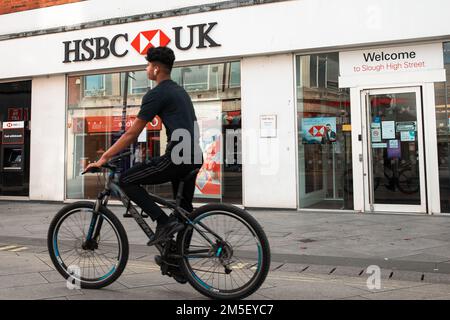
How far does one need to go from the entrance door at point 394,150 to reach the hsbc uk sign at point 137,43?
11.9 ft

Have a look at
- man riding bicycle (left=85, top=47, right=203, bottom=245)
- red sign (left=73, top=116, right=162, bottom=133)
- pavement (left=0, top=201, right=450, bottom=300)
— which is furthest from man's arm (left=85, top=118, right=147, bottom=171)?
red sign (left=73, top=116, right=162, bottom=133)

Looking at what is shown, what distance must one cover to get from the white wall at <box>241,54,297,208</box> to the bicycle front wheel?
6015 mm

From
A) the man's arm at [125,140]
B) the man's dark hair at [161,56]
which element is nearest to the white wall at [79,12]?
the man's dark hair at [161,56]

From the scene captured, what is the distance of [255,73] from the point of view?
9711 mm

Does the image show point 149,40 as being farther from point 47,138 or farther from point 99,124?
point 47,138

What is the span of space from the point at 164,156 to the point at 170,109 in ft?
1.27

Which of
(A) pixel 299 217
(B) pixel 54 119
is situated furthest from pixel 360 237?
(B) pixel 54 119

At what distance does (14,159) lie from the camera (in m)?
12.1

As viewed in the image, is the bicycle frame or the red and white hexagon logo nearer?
the bicycle frame

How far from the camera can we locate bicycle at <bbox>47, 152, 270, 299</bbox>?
11.1 feet

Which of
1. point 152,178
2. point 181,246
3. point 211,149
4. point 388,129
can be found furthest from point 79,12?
point 181,246

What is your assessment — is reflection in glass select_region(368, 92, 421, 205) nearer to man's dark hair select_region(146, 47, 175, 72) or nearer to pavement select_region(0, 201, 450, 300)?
pavement select_region(0, 201, 450, 300)

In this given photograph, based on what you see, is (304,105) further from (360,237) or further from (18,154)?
(18,154)

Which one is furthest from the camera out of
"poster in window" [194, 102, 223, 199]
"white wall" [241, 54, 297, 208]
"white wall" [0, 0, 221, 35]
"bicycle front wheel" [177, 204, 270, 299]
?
"white wall" [0, 0, 221, 35]
